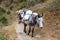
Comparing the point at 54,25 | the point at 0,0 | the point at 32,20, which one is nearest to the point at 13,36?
the point at 32,20

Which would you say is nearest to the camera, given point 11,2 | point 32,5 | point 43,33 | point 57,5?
point 43,33

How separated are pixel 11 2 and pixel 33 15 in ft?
83.7

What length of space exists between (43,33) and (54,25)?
2470 mm

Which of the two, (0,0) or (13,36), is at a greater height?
(0,0)

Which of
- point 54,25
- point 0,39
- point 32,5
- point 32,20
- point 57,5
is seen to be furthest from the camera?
point 32,5

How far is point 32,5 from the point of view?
30.2m

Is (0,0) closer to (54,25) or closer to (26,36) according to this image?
(54,25)

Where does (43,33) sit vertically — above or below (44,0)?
below

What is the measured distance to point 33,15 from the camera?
15.1m

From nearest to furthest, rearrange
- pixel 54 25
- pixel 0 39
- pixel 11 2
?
pixel 0 39 < pixel 54 25 < pixel 11 2

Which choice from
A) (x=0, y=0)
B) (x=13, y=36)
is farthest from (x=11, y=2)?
(x=13, y=36)

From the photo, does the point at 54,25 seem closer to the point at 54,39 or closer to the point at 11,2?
the point at 54,39

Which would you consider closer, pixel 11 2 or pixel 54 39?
pixel 54 39

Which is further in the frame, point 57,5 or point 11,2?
point 11,2
